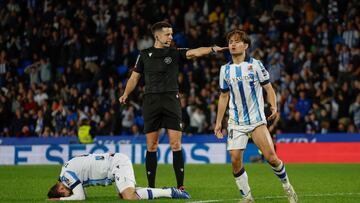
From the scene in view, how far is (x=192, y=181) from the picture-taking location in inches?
605

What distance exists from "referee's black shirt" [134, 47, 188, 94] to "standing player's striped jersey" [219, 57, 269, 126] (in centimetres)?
205

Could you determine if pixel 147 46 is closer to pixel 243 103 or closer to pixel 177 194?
pixel 177 194

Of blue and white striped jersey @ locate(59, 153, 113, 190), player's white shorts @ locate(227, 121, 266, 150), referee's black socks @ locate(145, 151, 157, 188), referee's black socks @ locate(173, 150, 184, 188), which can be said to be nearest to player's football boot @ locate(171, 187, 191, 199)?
referee's black socks @ locate(173, 150, 184, 188)

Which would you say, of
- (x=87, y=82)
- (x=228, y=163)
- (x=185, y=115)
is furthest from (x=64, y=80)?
(x=228, y=163)

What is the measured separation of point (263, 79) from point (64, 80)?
1924 cm

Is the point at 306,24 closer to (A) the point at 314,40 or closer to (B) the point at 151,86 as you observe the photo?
(A) the point at 314,40

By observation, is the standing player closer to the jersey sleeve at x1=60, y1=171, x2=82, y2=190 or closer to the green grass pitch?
the green grass pitch

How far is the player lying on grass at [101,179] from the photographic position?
424 inches

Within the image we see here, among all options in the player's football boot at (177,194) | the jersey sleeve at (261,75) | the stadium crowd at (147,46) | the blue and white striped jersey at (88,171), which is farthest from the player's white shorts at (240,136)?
the stadium crowd at (147,46)

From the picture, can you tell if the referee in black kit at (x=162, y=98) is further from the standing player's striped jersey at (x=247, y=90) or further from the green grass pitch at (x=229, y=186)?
the standing player's striped jersey at (x=247, y=90)

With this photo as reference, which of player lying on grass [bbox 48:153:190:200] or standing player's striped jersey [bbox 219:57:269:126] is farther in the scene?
player lying on grass [bbox 48:153:190:200]

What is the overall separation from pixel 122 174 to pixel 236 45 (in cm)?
239

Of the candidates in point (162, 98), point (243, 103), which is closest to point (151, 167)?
point (162, 98)

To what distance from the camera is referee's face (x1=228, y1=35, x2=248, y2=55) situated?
9852 mm
